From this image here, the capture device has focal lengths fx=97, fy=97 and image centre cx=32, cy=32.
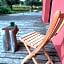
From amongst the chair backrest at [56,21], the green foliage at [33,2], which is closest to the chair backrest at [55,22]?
the chair backrest at [56,21]

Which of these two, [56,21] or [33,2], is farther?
[33,2]

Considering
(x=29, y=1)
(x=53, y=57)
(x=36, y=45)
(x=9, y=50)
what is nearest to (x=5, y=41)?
(x=9, y=50)

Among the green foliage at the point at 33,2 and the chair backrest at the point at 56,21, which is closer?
the chair backrest at the point at 56,21

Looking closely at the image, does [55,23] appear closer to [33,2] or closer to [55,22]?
[55,22]

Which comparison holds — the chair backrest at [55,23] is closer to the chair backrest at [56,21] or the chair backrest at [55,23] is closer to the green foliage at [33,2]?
the chair backrest at [56,21]

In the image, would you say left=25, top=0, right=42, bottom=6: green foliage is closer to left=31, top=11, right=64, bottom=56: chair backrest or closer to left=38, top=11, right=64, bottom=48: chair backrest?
left=31, top=11, right=64, bottom=56: chair backrest

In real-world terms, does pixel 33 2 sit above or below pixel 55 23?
above

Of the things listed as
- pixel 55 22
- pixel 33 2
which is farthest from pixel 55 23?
pixel 33 2

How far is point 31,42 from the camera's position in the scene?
1.48 metres

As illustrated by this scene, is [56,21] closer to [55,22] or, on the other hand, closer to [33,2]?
[55,22]

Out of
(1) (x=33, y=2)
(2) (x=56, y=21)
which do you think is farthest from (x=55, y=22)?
(1) (x=33, y=2)

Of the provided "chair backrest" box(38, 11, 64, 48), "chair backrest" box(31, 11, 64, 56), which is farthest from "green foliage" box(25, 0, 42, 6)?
"chair backrest" box(38, 11, 64, 48)

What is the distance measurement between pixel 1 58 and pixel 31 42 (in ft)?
2.10

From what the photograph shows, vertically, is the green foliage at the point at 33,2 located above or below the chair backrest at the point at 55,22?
above
